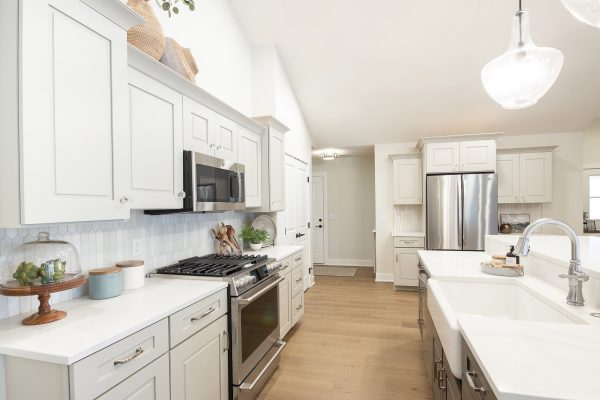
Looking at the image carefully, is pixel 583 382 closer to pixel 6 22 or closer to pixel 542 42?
pixel 6 22

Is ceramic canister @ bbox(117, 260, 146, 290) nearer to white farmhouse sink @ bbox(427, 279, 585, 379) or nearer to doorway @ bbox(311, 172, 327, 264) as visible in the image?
white farmhouse sink @ bbox(427, 279, 585, 379)

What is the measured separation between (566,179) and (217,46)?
5.27 metres

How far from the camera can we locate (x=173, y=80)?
6.46ft

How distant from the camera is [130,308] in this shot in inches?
58.2

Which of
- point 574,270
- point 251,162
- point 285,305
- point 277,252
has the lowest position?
point 285,305

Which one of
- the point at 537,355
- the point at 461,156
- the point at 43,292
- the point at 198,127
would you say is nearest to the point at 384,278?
the point at 461,156

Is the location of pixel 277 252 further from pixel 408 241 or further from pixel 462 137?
pixel 462 137

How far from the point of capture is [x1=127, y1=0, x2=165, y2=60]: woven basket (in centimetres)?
176

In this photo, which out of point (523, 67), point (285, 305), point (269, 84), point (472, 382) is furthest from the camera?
point (269, 84)

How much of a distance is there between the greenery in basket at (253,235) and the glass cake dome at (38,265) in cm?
191

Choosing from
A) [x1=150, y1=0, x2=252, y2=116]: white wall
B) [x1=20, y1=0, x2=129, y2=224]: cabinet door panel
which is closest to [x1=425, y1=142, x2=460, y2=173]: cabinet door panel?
[x1=150, y1=0, x2=252, y2=116]: white wall

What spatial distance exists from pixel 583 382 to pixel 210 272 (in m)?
1.82

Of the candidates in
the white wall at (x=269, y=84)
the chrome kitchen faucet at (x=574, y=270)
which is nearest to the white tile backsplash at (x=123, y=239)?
the white wall at (x=269, y=84)

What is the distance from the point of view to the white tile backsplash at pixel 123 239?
1407 millimetres
